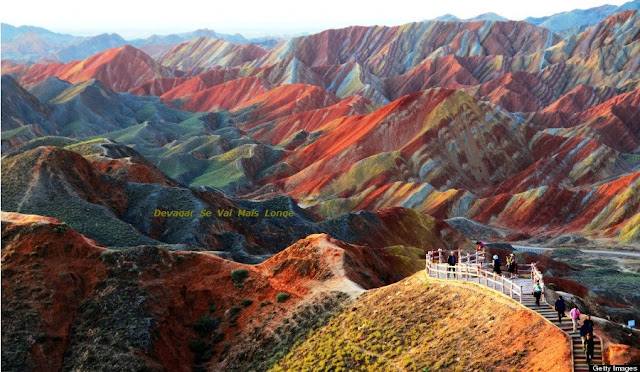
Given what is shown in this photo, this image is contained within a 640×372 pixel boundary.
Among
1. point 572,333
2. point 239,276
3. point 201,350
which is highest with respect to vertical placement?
point 572,333

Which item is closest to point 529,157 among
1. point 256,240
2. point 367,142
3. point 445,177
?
point 445,177

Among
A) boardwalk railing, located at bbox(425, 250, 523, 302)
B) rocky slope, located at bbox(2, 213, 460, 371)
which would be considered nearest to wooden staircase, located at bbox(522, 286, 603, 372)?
boardwalk railing, located at bbox(425, 250, 523, 302)

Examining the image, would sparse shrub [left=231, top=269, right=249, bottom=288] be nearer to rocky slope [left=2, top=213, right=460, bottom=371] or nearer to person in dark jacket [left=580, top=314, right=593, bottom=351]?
rocky slope [left=2, top=213, right=460, bottom=371]

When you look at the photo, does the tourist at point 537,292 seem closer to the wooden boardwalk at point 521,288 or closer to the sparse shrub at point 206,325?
the wooden boardwalk at point 521,288

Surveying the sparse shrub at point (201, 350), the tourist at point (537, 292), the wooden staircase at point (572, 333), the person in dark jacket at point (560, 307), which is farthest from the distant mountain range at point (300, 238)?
the tourist at point (537, 292)

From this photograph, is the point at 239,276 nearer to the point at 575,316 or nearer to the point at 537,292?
the point at 537,292

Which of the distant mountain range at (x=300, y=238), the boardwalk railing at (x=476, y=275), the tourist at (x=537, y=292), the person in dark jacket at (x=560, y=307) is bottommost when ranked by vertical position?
Answer: the distant mountain range at (x=300, y=238)

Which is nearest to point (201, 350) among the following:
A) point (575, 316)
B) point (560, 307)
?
point (560, 307)
